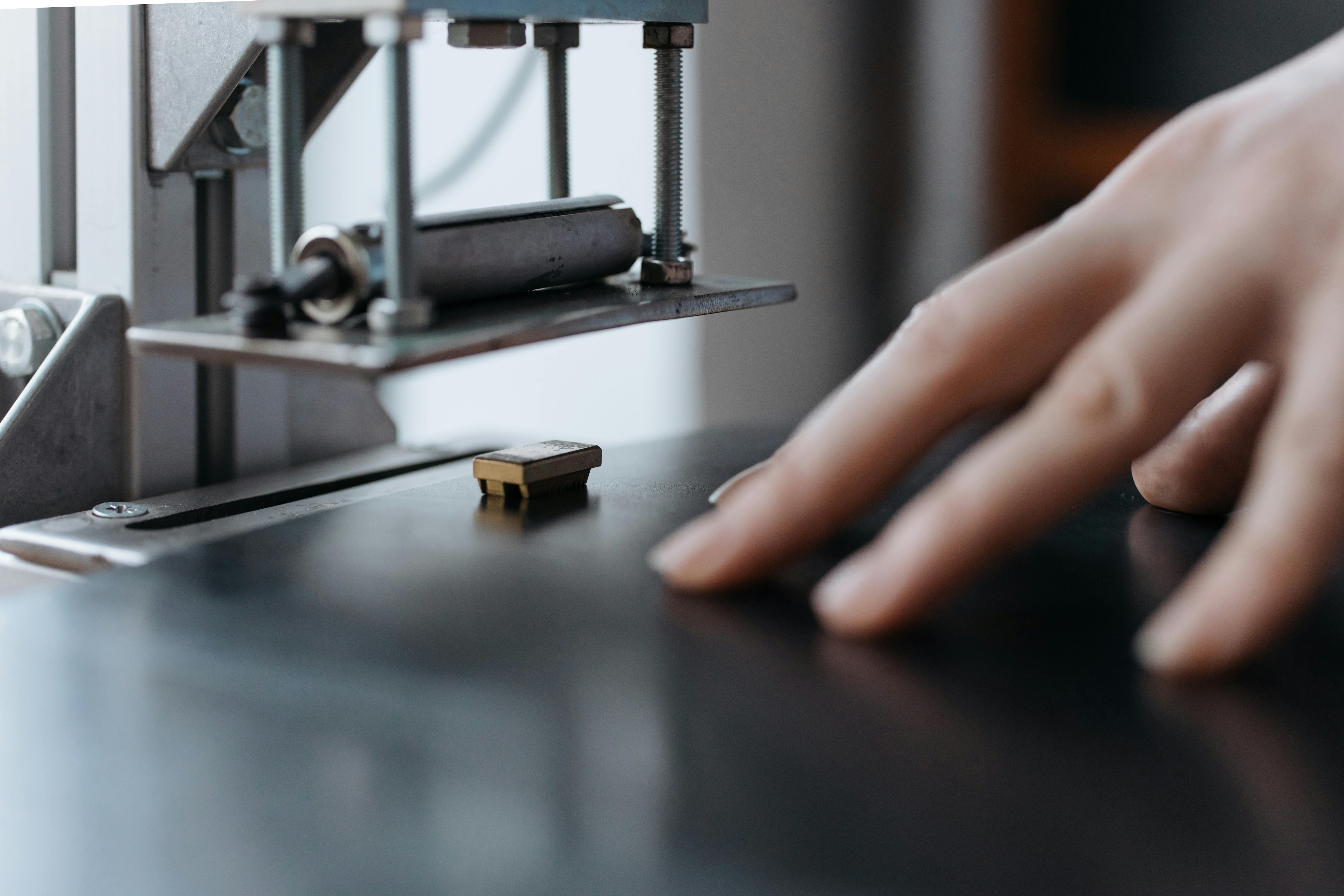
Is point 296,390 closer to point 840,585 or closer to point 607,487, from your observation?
point 607,487

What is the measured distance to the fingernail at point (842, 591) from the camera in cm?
53

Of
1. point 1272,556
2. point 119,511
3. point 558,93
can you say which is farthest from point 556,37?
point 1272,556

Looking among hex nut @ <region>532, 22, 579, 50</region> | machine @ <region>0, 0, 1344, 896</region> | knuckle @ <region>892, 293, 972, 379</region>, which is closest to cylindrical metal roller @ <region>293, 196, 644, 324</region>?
machine @ <region>0, 0, 1344, 896</region>

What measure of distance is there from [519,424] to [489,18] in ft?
6.43

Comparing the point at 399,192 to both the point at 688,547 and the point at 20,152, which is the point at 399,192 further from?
the point at 20,152

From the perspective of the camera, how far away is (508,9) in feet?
1.92

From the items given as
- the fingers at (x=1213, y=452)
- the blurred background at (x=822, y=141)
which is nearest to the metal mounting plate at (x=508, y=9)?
the fingers at (x=1213, y=452)

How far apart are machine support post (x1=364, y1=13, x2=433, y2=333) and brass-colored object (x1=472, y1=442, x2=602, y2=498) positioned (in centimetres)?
22

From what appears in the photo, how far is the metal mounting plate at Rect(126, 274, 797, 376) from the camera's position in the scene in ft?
1.68

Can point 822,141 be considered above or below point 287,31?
above

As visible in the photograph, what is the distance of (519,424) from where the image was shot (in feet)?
8.50

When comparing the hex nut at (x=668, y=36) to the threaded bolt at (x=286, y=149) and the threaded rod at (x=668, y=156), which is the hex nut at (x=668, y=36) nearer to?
the threaded rod at (x=668, y=156)

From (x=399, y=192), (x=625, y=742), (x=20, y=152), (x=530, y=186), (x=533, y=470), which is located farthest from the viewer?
(x=530, y=186)

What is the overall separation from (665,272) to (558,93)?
143 millimetres
